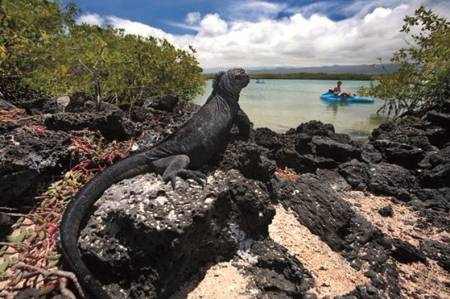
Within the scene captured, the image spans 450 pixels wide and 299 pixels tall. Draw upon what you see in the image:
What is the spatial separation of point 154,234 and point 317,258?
197 centimetres

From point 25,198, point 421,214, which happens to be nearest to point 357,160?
A: point 421,214

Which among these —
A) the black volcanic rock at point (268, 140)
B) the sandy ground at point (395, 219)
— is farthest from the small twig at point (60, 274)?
the black volcanic rock at point (268, 140)

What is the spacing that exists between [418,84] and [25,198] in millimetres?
11170

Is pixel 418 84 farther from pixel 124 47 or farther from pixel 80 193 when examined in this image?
pixel 80 193

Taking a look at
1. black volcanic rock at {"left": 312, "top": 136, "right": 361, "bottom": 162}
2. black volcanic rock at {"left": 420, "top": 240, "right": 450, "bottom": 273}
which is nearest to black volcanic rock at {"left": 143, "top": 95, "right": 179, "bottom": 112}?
black volcanic rock at {"left": 312, "top": 136, "right": 361, "bottom": 162}

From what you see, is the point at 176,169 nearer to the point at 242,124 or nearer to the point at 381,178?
the point at 242,124

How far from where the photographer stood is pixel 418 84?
10.1m

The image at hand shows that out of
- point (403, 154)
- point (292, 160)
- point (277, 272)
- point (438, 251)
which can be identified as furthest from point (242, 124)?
point (403, 154)

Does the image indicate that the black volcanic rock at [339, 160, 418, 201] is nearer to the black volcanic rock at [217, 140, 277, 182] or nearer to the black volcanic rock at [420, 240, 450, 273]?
the black volcanic rock at [420, 240, 450, 273]

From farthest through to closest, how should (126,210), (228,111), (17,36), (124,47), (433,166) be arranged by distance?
(124,47)
(433,166)
(17,36)
(228,111)
(126,210)

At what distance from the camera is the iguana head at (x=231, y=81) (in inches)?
144

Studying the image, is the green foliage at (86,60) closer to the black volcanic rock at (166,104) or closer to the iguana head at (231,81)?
the black volcanic rock at (166,104)

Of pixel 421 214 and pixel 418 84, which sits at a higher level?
pixel 418 84

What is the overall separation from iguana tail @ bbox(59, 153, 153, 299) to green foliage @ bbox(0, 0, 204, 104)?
3.20 meters
